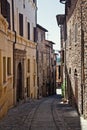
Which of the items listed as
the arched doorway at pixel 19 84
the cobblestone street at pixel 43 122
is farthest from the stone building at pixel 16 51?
the cobblestone street at pixel 43 122

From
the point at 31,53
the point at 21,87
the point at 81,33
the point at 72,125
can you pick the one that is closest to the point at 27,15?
the point at 31,53

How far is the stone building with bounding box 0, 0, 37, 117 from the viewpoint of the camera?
16.6 meters

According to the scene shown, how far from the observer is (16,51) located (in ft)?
73.3

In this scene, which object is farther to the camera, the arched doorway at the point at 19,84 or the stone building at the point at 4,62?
the arched doorway at the point at 19,84

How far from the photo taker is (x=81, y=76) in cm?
1565

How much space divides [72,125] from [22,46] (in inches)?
510

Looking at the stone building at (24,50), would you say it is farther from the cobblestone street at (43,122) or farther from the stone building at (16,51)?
the cobblestone street at (43,122)

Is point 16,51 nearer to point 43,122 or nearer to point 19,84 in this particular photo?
point 19,84

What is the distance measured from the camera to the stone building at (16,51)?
652 inches

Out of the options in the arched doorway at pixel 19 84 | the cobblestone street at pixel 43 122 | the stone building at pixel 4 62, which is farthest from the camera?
the arched doorway at pixel 19 84

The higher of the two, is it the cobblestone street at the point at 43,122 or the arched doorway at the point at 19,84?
the arched doorway at the point at 19,84

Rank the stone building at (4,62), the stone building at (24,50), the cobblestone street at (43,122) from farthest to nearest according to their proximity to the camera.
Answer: the stone building at (24,50) < the stone building at (4,62) < the cobblestone street at (43,122)

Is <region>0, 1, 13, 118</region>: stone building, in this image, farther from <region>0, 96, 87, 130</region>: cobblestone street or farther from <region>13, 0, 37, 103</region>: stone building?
<region>13, 0, 37, 103</region>: stone building

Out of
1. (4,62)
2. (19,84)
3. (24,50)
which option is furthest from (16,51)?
(4,62)
